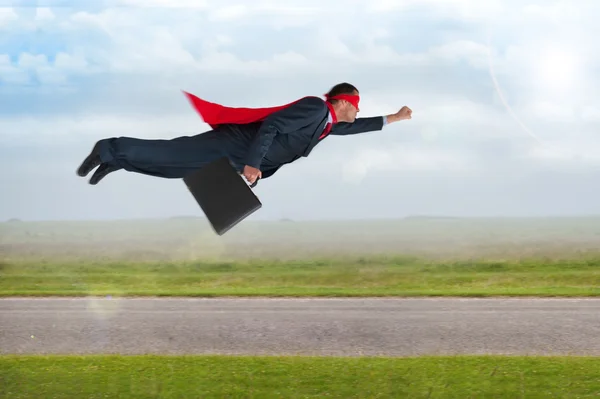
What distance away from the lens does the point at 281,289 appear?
17.2m

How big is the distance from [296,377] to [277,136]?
588 centimetres

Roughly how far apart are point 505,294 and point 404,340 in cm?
610

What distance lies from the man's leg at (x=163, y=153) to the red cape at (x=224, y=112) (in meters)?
0.07

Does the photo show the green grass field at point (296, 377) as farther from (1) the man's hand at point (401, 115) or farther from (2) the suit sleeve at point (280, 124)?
(2) the suit sleeve at point (280, 124)

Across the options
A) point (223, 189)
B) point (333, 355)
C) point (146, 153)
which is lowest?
point (333, 355)

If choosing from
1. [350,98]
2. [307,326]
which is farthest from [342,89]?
[307,326]

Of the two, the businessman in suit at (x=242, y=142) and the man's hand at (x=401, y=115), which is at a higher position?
the man's hand at (x=401, y=115)

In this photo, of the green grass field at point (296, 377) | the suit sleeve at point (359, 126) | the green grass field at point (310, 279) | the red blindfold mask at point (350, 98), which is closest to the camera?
the red blindfold mask at point (350, 98)

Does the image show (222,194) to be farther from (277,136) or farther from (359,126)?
(359,126)

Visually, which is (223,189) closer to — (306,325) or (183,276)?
(306,325)

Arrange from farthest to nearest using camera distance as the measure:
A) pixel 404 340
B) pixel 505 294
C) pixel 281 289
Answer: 1. pixel 281 289
2. pixel 505 294
3. pixel 404 340

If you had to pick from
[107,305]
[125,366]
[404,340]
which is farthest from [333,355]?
[107,305]

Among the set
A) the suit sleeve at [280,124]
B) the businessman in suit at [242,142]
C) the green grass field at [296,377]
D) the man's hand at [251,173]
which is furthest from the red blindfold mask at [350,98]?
the green grass field at [296,377]

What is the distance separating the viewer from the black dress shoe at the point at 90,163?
87.7 inches
